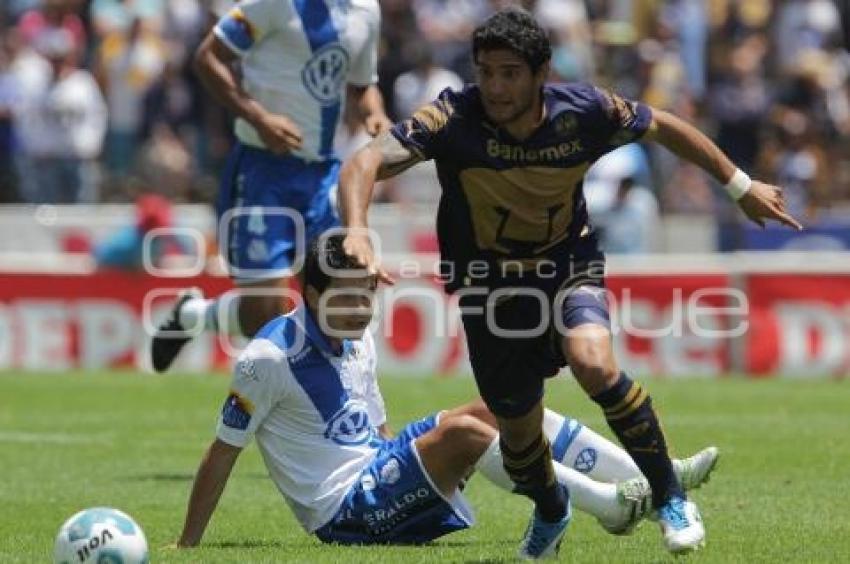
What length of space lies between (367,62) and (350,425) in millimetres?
4041

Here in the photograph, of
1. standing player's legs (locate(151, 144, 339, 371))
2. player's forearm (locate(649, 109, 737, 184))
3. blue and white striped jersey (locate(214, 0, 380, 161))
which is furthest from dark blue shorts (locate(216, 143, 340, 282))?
player's forearm (locate(649, 109, 737, 184))

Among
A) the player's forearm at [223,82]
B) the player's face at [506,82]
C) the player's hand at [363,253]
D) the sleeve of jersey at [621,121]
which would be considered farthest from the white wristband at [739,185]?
the player's forearm at [223,82]

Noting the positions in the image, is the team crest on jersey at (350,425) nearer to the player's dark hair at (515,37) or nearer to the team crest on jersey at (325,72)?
the player's dark hair at (515,37)

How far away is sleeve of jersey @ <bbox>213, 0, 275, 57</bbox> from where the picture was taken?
39.1ft

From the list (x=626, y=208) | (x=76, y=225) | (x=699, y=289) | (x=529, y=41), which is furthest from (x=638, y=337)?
(x=529, y=41)

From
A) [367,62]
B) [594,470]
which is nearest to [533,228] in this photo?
[594,470]

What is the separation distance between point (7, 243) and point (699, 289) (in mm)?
A: 7316

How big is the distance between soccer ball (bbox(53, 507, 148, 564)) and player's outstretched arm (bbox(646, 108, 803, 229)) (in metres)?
2.52

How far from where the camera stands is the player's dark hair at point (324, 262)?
8.35 metres

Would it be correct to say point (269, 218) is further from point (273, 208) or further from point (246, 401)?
point (246, 401)

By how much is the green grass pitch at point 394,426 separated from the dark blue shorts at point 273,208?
1.23 m

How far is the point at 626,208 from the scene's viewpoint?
20.8m

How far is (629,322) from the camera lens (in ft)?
61.5

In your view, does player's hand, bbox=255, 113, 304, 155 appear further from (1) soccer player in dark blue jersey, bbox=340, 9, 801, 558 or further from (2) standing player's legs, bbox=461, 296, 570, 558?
(2) standing player's legs, bbox=461, 296, 570, 558
